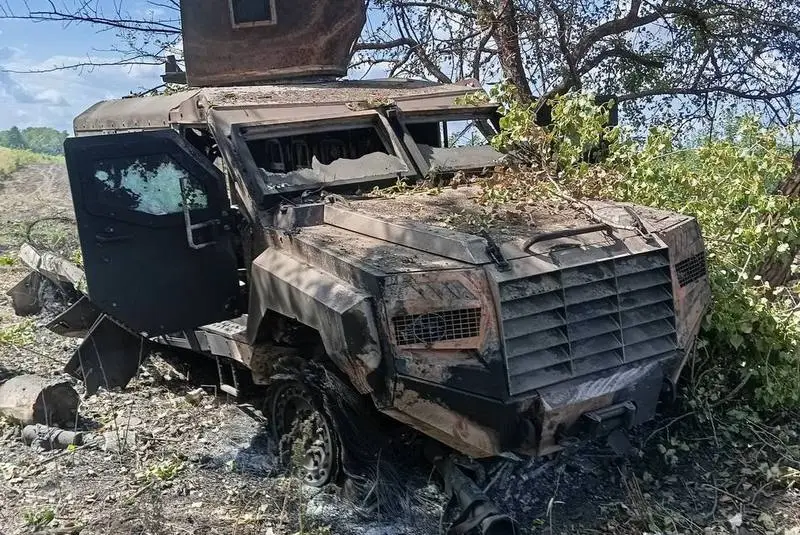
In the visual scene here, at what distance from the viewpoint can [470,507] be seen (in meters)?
3.70

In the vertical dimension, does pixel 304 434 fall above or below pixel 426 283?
below

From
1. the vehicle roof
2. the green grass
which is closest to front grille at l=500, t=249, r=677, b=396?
the vehicle roof

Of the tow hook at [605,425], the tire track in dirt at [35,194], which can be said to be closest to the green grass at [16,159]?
the tire track in dirt at [35,194]

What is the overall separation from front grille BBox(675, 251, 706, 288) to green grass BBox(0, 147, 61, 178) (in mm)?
18790

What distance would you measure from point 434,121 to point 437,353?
2611 mm

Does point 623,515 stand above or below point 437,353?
below

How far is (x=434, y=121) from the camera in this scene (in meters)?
5.68

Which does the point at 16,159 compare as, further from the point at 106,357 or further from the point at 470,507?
the point at 470,507

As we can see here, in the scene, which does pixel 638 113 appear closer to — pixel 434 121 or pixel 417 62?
pixel 417 62

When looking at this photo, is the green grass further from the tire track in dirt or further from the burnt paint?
the burnt paint

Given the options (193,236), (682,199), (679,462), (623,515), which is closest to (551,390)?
(623,515)

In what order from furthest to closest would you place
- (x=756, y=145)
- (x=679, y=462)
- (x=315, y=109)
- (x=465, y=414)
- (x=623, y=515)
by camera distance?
(x=756, y=145)
(x=315, y=109)
(x=679, y=462)
(x=623, y=515)
(x=465, y=414)

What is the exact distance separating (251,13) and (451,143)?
195 cm

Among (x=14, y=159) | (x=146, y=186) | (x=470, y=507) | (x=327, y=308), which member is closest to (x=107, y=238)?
Result: (x=146, y=186)
